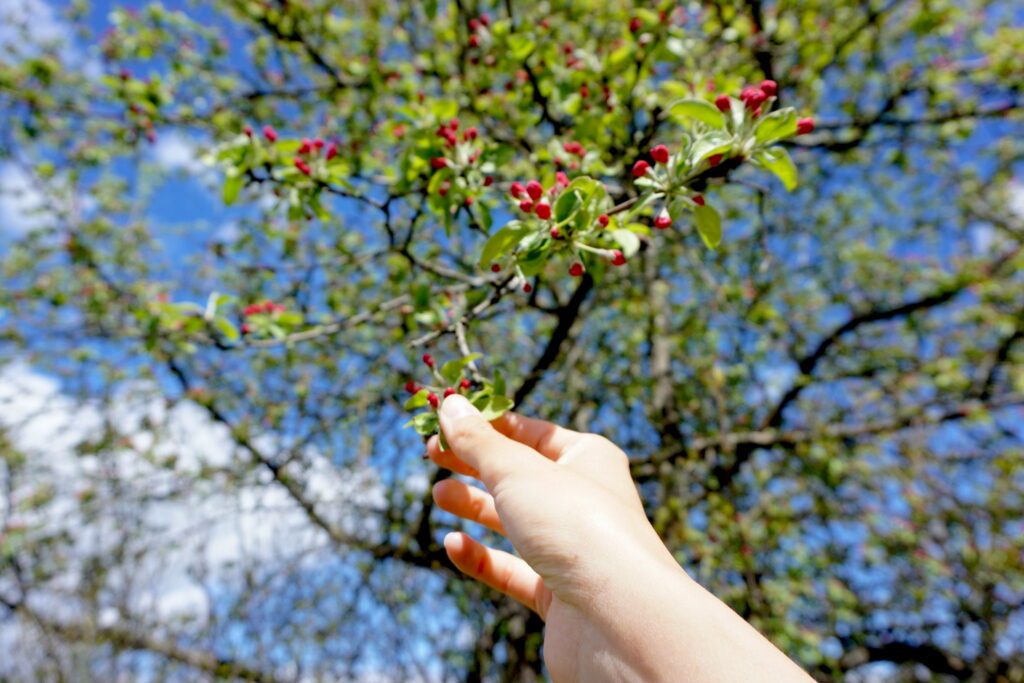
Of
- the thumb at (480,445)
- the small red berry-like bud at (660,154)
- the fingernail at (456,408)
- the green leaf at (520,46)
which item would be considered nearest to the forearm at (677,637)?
the thumb at (480,445)

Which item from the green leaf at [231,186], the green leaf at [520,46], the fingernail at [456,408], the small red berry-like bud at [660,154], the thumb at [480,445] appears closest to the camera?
the thumb at [480,445]

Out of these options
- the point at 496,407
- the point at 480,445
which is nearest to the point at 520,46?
the point at 496,407

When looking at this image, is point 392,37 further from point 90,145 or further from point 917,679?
point 917,679

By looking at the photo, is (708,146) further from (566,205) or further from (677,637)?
(677,637)

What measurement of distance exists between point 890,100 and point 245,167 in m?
4.25

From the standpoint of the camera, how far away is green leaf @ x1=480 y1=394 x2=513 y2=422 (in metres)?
1.33

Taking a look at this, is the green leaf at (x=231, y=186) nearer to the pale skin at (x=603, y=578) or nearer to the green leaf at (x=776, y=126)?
the pale skin at (x=603, y=578)

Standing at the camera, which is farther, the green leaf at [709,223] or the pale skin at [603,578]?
the green leaf at [709,223]

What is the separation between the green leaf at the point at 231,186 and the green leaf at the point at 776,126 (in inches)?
66.7

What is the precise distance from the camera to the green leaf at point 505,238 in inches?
53.1

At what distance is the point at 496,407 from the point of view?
1.34 metres

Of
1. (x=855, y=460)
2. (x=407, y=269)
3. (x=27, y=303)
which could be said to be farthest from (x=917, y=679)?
(x=27, y=303)

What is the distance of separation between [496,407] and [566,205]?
0.49 meters

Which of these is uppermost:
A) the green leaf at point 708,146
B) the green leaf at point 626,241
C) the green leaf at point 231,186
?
the green leaf at point 231,186
